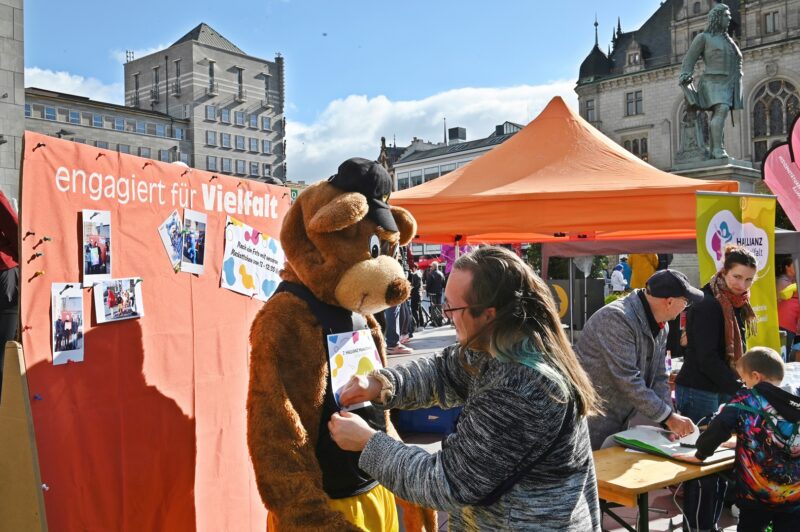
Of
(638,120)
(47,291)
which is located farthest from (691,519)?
(638,120)

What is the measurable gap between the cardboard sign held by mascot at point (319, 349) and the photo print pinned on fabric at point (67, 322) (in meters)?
0.62

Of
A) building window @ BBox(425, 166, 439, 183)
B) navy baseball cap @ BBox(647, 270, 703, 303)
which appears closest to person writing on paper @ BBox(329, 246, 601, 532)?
navy baseball cap @ BBox(647, 270, 703, 303)

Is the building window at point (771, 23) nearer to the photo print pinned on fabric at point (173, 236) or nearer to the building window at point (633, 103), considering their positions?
the building window at point (633, 103)

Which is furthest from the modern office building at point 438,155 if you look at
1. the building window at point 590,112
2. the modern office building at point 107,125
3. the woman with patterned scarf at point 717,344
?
the woman with patterned scarf at point 717,344

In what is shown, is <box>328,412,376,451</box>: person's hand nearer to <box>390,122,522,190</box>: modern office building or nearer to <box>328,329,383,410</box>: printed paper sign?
<box>328,329,383,410</box>: printed paper sign

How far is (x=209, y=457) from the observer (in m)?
3.04

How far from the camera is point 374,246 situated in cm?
266

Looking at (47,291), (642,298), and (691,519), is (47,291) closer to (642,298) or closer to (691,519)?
(642,298)

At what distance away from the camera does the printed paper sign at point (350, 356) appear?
2461 mm

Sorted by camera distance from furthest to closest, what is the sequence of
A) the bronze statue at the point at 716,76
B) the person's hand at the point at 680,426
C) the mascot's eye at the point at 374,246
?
the bronze statue at the point at 716,76, the person's hand at the point at 680,426, the mascot's eye at the point at 374,246

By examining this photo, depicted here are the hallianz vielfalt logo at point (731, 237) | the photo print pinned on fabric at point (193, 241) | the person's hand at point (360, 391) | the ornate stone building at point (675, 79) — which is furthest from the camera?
the ornate stone building at point (675, 79)

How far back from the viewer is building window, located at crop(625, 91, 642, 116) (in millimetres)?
46938

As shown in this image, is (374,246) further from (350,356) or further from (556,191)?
(556,191)

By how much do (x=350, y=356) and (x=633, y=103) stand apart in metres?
49.2
